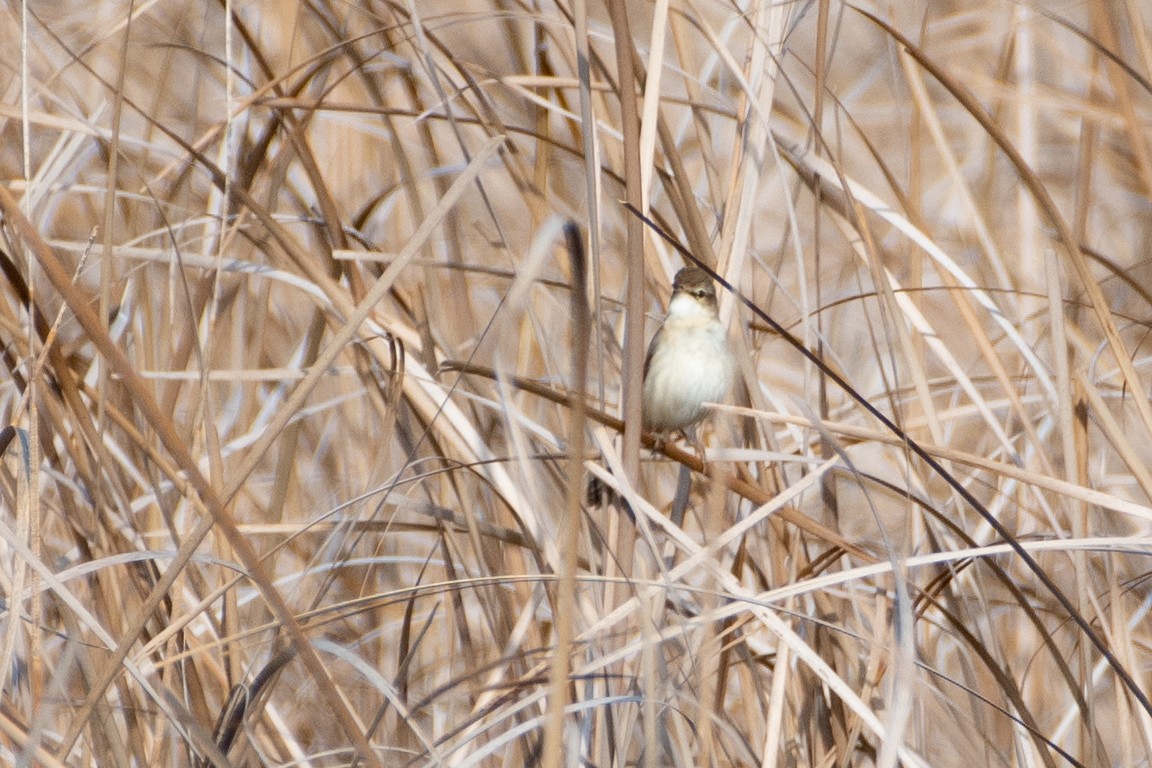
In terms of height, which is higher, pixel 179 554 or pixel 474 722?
pixel 179 554

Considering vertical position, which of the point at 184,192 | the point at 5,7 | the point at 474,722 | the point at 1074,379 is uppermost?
the point at 5,7

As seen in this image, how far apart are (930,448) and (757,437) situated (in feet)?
1.21

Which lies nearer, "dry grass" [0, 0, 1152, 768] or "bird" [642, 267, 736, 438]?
"dry grass" [0, 0, 1152, 768]

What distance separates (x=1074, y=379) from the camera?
165 cm

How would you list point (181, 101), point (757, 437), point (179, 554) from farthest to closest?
1. point (181, 101)
2. point (757, 437)
3. point (179, 554)

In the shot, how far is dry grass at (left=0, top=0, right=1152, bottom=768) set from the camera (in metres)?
1.20

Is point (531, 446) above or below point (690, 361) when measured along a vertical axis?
above

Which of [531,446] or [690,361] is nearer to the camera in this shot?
[531,446]

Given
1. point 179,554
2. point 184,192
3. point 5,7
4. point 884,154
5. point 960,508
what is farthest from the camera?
Result: point 884,154

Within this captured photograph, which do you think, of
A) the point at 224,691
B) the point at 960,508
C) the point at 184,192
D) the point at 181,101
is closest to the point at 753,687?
the point at 960,508

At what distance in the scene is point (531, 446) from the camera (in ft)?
5.33

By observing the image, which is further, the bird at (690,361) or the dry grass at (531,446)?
the bird at (690,361)

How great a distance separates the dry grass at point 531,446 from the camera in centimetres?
120

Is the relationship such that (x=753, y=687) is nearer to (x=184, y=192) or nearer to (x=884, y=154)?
(x=184, y=192)
